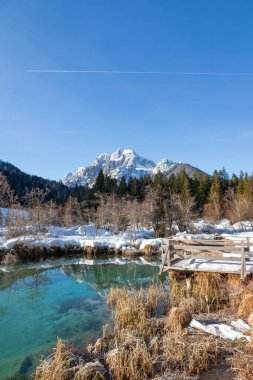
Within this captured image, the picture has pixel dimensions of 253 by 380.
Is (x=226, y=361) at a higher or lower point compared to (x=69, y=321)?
higher

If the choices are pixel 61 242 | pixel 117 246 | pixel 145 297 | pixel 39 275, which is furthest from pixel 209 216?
pixel 145 297

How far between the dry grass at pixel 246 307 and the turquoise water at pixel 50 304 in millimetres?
4233

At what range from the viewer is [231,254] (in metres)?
11.8

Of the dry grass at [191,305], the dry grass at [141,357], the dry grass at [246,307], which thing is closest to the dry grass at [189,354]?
the dry grass at [141,357]

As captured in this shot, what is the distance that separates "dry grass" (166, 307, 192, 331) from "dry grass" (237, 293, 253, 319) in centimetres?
160

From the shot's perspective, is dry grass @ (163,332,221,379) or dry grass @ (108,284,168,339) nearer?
dry grass @ (163,332,221,379)

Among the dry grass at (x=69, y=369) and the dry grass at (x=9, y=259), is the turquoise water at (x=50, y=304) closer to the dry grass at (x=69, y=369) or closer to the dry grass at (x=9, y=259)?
the dry grass at (x=69, y=369)

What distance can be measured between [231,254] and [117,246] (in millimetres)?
14445

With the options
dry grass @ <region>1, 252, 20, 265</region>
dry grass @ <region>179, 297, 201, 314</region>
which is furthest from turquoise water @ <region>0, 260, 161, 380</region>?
dry grass @ <region>179, 297, 201, 314</region>

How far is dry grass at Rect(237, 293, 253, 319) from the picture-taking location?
8.10m

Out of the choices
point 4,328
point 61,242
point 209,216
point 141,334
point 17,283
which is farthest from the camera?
point 209,216

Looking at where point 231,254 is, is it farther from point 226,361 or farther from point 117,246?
point 117,246

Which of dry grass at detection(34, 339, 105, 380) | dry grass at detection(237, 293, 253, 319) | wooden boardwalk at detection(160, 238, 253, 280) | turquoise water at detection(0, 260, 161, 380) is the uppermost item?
wooden boardwalk at detection(160, 238, 253, 280)

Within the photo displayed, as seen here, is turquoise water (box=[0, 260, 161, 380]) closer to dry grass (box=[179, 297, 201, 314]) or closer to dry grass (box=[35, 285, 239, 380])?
dry grass (box=[35, 285, 239, 380])
